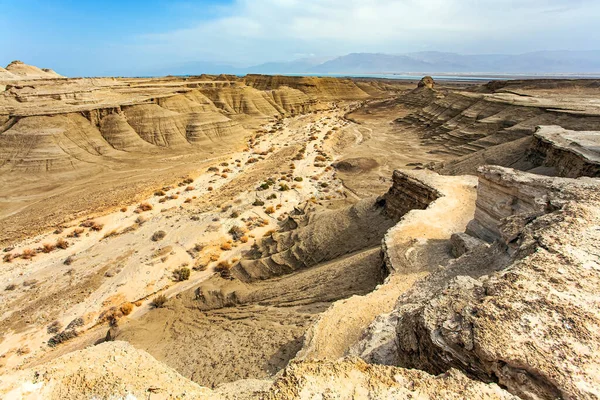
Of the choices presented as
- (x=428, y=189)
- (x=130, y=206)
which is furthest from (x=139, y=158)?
(x=428, y=189)

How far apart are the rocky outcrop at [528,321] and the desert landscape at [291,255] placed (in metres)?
0.02

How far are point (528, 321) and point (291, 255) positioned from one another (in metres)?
11.0

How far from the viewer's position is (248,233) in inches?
718

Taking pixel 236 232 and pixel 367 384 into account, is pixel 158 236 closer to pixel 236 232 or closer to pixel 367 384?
pixel 236 232

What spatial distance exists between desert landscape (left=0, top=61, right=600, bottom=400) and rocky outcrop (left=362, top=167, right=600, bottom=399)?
21mm

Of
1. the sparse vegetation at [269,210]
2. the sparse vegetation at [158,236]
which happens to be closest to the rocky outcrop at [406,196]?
the sparse vegetation at [269,210]

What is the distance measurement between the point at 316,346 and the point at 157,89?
49065 millimetres

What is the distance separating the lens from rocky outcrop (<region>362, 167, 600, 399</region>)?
326cm

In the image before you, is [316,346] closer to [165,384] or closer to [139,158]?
[165,384]

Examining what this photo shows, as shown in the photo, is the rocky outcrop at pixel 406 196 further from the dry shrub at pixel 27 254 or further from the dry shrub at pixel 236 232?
the dry shrub at pixel 27 254

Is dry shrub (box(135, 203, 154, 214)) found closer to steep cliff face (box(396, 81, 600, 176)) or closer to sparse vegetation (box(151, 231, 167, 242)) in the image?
sparse vegetation (box(151, 231, 167, 242))

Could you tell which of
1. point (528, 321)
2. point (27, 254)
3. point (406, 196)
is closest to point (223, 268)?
point (406, 196)

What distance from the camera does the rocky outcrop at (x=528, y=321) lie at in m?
3.26

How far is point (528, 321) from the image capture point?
3.69 meters
